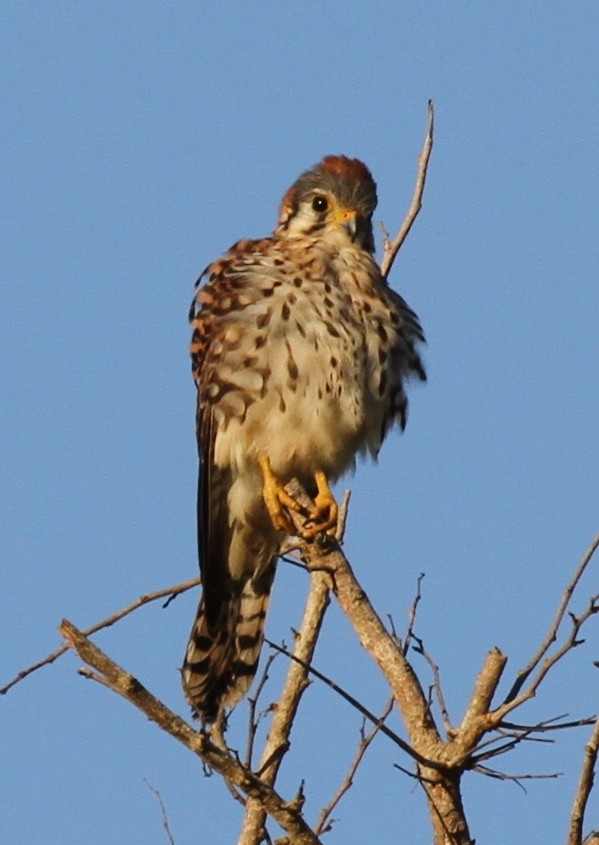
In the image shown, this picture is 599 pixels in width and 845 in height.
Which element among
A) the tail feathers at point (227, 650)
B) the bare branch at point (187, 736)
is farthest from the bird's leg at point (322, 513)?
the bare branch at point (187, 736)

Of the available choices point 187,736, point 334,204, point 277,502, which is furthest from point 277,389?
point 187,736

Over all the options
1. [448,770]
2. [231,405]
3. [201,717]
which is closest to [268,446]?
[231,405]

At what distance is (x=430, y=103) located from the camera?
4859 millimetres

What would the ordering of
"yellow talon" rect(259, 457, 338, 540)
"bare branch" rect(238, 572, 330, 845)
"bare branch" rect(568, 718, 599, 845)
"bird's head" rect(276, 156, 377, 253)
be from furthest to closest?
"bird's head" rect(276, 156, 377, 253), "yellow talon" rect(259, 457, 338, 540), "bare branch" rect(238, 572, 330, 845), "bare branch" rect(568, 718, 599, 845)

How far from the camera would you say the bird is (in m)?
4.95

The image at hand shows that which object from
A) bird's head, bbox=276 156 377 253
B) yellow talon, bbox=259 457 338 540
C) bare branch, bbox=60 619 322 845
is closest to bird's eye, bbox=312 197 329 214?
bird's head, bbox=276 156 377 253

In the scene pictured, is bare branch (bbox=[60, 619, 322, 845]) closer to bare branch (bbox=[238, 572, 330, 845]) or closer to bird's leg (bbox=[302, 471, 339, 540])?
bare branch (bbox=[238, 572, 330, 845])

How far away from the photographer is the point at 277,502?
4.96 meters

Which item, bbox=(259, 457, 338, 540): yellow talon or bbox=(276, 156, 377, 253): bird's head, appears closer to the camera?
bbox=(259, 457, 338, 540): yellow talon

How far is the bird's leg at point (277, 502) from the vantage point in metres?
4.89

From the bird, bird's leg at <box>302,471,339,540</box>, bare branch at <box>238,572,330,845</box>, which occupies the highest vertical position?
the bird

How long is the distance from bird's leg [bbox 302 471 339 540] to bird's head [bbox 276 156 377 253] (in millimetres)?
939

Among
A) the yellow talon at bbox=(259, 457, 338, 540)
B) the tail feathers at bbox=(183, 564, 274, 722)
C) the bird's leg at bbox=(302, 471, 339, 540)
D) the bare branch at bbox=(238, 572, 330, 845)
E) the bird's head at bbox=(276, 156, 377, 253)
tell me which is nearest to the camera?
the bare branch at bbox=(238, 572, 330, 845)

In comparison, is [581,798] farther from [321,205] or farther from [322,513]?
[321,205]
